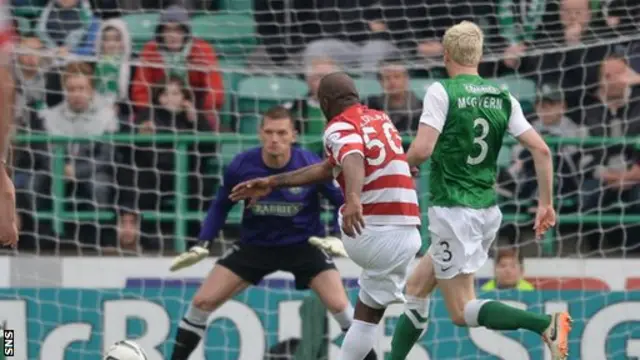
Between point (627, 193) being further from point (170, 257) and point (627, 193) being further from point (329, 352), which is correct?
point (170, 257)

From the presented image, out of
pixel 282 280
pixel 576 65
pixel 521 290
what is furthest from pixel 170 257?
pixel 576 65

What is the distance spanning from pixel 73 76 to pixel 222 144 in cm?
112

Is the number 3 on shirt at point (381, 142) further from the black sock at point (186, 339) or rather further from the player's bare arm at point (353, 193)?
the black sock at point (186, 339)

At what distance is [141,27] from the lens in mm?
11969

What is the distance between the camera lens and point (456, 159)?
7762 mm

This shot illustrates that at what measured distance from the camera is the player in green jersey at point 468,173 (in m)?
7.64

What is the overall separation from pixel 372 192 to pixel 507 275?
2860mm

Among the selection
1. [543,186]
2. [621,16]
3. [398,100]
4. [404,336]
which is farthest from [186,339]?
[621,16]

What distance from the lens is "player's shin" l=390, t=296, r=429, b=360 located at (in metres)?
7.97

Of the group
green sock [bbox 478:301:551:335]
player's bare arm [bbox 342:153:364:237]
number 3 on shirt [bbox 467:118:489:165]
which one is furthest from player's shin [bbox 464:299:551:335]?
player's bare arm [bbox 342:153:364:237]

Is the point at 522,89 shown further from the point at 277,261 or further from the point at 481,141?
the point at 481,141

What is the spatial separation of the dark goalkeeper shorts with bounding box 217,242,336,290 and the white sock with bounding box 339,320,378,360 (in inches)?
63.8

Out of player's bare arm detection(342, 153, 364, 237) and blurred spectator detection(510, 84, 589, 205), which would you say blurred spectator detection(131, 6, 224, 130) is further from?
player's bare arm detection(342, 153, 364, 237)

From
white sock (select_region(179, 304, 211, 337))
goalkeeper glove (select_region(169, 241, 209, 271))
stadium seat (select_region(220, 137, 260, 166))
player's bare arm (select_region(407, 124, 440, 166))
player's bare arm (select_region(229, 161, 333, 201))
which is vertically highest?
player's bare arm (select_region(407, 124, 440, 166))
